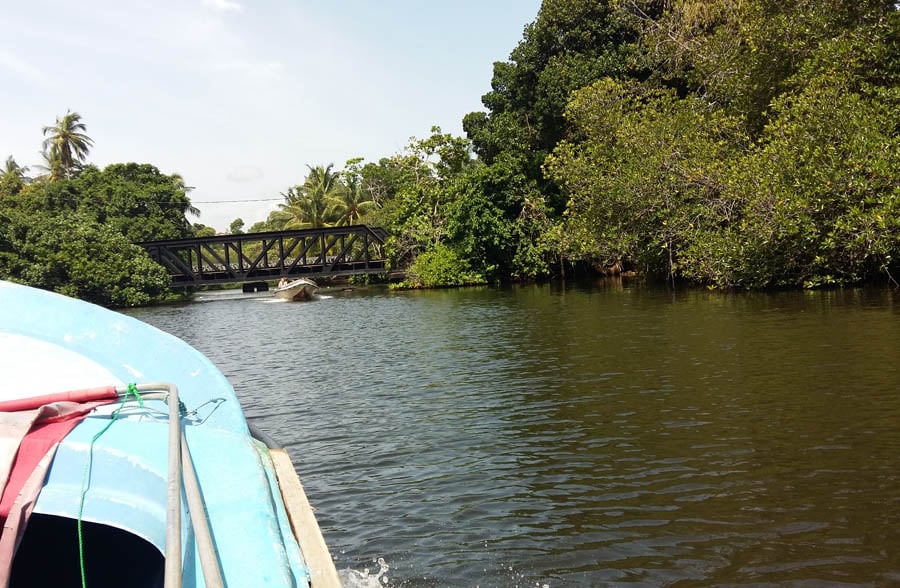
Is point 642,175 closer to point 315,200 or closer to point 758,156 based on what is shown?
point 758,156

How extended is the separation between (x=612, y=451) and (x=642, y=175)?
18609mm

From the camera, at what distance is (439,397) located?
10070 millimetres

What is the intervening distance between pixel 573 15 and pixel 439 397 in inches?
1108

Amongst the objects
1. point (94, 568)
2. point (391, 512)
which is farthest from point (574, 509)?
point (94, 568)

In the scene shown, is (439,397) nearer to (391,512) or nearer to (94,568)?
(391,512)

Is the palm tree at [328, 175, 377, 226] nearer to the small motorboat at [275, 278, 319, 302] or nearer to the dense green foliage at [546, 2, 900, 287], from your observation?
the small motorboat at [275, 278, 319, 302]

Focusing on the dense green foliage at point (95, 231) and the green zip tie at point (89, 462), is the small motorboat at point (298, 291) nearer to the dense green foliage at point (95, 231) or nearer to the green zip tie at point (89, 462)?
the dense green foliage at point (95, 231)

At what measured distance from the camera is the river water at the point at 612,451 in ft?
15.5

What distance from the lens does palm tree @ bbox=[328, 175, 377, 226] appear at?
56.2 m

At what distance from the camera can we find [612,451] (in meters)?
6.93

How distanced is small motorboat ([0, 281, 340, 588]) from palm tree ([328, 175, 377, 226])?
52301 millimetres

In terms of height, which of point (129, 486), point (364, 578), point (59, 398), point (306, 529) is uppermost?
point (59, 398)

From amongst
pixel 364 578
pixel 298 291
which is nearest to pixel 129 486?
pixel 364 578

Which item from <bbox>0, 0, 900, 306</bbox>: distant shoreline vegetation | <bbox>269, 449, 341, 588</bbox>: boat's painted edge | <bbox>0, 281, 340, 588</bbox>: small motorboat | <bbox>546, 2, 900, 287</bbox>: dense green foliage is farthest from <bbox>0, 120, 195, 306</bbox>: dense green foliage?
<bbox>269, 449, 341, 588</bbox>: boat's painted edge
